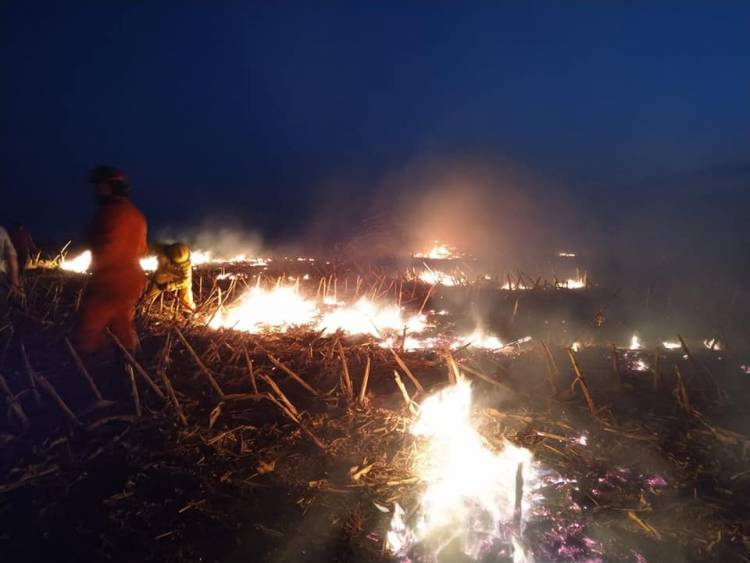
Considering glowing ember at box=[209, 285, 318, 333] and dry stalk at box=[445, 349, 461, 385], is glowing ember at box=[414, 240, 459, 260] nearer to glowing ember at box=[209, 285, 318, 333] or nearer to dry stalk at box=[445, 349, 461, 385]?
glowing ember at box=[209, 285, 318, 333]

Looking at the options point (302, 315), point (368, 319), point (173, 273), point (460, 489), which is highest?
point (173, 273)

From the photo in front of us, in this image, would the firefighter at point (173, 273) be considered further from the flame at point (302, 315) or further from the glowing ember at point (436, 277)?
the glowing ember at point (436, 277)

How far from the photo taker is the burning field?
282 centimetres

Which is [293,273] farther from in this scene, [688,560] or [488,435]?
[688,560]

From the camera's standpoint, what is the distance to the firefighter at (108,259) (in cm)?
476

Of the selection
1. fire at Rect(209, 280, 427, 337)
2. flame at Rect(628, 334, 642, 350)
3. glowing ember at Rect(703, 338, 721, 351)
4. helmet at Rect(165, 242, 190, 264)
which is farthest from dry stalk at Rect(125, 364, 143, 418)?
flame at Rect(628, 334, 642, 350)

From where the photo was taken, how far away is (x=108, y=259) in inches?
189

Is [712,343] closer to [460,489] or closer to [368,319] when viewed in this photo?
[368,319]

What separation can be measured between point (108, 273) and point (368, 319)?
405 centimetres

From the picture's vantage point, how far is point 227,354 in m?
5.77

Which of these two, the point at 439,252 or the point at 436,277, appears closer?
the point at 436,277

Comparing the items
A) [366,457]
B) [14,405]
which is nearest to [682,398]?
[366,457]

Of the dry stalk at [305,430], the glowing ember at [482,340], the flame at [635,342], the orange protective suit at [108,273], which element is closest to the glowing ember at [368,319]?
the glowing ember at [482,340]

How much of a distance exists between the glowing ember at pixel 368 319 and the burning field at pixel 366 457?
1.30 metres
